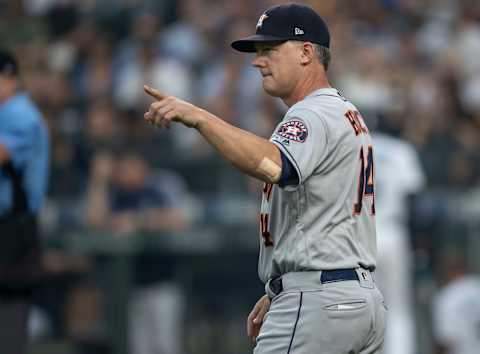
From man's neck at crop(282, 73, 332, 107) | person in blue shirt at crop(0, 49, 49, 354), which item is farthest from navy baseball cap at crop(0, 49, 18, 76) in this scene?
man's neck at crop(282, 73, 332, 107)

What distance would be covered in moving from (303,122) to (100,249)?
6.14 m

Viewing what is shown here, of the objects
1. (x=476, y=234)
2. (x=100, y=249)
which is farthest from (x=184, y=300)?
(x=476, y=234)

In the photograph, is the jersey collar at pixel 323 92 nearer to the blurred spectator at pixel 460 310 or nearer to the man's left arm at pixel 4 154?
the man's left arm at pixel 4 154

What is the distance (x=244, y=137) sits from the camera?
4016 millimetres

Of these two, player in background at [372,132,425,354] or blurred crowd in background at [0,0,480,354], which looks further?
blurred crowd in background at [0,0,480,354]

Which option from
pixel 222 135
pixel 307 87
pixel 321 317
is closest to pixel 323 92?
pixel 307 87

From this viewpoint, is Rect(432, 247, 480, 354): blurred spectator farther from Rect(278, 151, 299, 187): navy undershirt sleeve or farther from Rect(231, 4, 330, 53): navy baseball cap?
Rect(278, 151, 299, 187): navy undershirt sleeve

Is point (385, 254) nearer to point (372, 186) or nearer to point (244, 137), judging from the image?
point (372, 186)

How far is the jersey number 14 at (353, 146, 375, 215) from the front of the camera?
172 inches

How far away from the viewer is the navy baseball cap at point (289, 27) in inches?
172

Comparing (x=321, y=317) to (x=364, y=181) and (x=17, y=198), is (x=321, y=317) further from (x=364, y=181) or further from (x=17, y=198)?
(x=17, y=198)

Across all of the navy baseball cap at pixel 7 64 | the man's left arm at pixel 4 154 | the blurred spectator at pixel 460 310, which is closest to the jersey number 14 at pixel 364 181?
the man's left arm at pixel 4 154

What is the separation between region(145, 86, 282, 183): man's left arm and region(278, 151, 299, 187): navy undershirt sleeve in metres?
0.04

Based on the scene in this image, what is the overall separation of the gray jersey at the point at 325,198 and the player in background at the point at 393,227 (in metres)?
4.62
